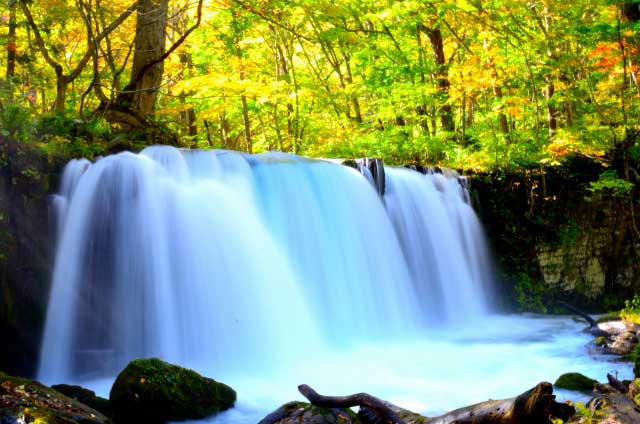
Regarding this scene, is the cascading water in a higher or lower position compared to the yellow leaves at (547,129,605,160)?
lower

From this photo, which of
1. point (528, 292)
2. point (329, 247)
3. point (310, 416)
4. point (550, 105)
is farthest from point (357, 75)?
point (310, 416)

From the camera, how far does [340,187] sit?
34.5 ft

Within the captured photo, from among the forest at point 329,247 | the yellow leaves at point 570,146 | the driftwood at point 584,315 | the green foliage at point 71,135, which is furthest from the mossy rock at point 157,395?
the yellow leaves at point 570,146

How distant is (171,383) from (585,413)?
142 inches

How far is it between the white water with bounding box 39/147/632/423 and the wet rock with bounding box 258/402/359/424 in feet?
4.08

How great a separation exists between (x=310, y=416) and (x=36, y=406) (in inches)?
76.1

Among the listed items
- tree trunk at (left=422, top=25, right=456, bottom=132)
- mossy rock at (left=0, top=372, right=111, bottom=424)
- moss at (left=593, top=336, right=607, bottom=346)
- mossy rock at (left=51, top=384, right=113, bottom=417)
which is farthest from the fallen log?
tree trunk at (left=422, top=25, right=456, bottom=132)

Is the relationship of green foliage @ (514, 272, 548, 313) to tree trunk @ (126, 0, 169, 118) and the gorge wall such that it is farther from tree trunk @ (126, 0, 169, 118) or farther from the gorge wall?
tree trunk @ (126, 0, 169, 118)

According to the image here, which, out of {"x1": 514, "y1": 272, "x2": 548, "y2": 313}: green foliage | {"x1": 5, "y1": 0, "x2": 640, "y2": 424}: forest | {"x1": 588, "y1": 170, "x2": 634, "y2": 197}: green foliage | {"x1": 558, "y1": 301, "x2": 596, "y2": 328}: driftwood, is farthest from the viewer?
{"x1": 514, "y1": 272, "x2": 548, "y2": 313}: green foliage

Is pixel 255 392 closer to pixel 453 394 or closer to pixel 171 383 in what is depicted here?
pixel 171 383

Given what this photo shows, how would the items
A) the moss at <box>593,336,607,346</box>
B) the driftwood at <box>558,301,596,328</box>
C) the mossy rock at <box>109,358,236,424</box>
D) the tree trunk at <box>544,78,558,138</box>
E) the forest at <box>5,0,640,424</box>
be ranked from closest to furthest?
1. the mossy rock at <box>109,358,236,424</box>
2. the forest at <box>5,0,640,424</box>
3. the moss at <box>593,336,607,346</box>
4. the driftwood at <box>558,301,596,328</box>
5. the tree trunk at <box>544,78,558,138</box>

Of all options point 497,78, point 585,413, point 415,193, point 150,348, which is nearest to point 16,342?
point 150,348

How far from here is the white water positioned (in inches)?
281

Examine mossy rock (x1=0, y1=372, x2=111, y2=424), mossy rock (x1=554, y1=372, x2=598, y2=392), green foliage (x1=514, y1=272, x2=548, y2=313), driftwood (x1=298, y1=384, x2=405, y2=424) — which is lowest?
green foliage (x1=514, y1=272, x2=548, y2=313)
